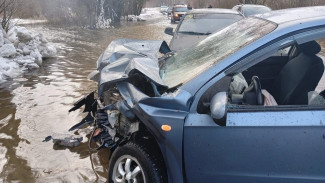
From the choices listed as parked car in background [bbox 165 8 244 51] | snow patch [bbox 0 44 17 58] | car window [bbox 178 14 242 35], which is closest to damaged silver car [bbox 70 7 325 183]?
parked car in background [bbox 165 8 244 51]

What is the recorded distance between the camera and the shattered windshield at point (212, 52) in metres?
2.33

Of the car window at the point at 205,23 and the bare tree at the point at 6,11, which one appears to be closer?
the car window at the point at 205,23

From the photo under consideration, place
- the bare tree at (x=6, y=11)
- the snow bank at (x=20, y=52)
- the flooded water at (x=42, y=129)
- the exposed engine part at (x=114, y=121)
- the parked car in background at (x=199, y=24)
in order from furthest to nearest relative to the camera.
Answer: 1. the bare tree at (x=6, y=11)
2. the snow bank at (x=20, y=52)
3. the parked car in background at (x=199, y=24)
4. the flooded water at (x=42, y=129)
5. the exposed engine part at (x=114, y=121)

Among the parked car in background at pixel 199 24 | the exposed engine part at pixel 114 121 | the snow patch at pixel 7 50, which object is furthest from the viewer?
the snow patch at pixel 7 50

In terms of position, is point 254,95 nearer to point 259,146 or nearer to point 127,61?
point 259,146

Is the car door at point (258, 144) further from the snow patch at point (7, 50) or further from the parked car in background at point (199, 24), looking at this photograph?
the snow patch at point (7, 50)

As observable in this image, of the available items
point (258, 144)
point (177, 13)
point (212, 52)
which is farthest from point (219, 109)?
point (177, 13)

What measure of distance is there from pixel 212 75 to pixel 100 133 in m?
1.85

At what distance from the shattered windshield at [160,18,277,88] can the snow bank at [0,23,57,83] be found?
528cm

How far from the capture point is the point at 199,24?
23.1 feet

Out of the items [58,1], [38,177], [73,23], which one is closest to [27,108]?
[38,177]

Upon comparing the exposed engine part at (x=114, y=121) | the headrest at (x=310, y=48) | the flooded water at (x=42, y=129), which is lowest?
the flooded water at (x=42, y=129)

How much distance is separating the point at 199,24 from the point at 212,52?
15.0ft

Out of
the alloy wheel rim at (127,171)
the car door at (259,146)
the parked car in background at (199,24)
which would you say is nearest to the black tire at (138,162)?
the alloy wheel rim at (127,171)
